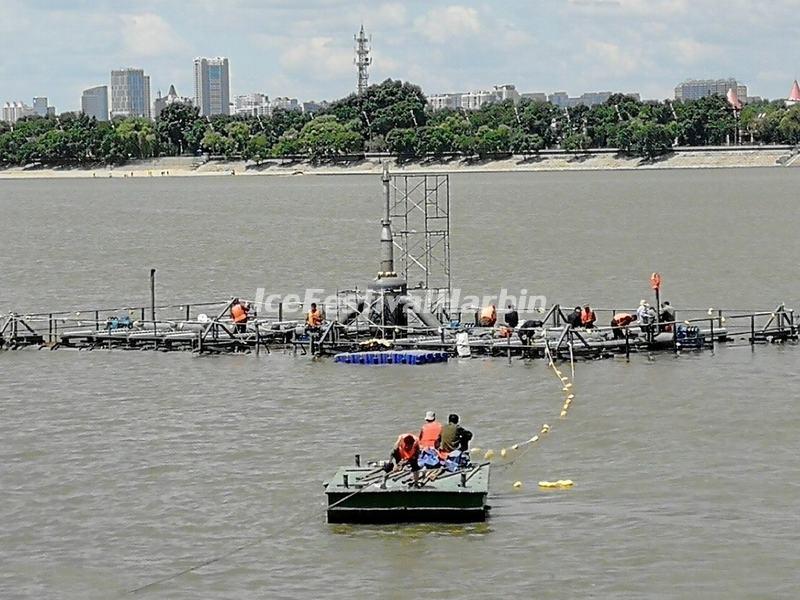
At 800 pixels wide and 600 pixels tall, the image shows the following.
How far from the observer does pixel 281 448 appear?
38.2 meters

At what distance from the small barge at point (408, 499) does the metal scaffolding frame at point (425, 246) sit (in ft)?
74.7

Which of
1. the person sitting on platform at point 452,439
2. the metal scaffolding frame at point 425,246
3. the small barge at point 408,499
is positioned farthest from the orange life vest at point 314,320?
the small barge at point 408,499

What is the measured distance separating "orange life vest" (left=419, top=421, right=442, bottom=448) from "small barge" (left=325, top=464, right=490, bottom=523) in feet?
2.81

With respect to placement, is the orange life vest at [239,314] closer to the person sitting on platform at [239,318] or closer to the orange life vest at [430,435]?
the person sitting on platform at [239,318]

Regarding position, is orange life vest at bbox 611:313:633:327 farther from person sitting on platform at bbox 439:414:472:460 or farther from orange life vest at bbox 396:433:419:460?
orange life vest at bbox 396:433:419:460

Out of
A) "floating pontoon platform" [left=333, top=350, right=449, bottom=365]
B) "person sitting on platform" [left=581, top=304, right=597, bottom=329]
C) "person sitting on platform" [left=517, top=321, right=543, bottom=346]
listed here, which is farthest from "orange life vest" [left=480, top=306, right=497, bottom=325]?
"floating pontoon platform" [left=333, top=350, right=449, bottom=365]

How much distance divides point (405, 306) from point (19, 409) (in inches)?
517

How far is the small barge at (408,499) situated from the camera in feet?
98.5

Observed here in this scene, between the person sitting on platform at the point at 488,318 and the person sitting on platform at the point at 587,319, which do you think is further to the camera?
the person sitting on platform at the point at 488,318

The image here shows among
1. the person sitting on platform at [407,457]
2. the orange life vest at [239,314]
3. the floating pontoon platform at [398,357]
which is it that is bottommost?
the floating pontoon platform at [398,357]

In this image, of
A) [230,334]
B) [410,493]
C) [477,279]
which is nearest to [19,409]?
[230,334]

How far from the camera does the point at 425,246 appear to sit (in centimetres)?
6800

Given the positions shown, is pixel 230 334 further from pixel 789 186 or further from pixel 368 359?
pixel 789 186

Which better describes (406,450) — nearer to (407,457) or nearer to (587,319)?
(407,457)
